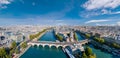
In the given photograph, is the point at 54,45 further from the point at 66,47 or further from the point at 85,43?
the point at 85,43

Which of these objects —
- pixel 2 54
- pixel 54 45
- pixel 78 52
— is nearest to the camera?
pixel 2 54

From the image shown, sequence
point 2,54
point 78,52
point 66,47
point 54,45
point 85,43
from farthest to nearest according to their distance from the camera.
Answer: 1. point 85,43
2. point 54,45
3. point 66,47
4. point 78,52
5. point 2,54

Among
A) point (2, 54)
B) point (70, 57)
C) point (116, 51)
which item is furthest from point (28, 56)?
point (116, 51)

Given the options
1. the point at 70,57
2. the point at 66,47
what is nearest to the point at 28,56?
the point at 70,57

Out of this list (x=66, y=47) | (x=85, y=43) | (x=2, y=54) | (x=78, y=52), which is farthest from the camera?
(x=85, y=43)

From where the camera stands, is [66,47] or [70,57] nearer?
[70,57]

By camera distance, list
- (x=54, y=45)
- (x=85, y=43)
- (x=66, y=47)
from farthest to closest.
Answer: (x=85, y=43) < (x=54, y=45) < (x=66, y=47)

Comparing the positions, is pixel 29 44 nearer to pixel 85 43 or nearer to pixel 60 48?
pixel 60 48

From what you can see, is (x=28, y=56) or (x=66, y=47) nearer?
(x=28, y=56)
